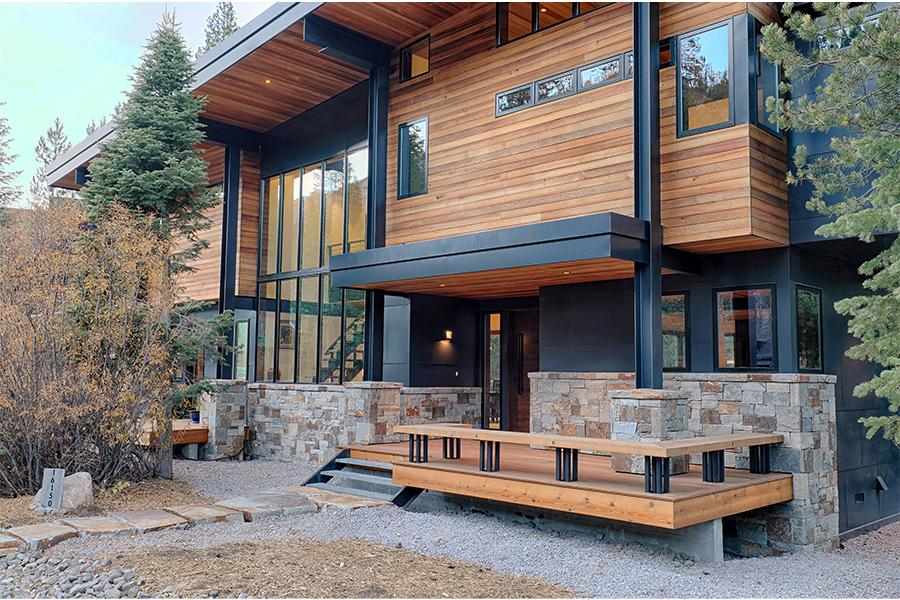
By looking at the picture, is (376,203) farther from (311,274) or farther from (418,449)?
(418,449)

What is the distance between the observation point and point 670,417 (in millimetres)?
6988

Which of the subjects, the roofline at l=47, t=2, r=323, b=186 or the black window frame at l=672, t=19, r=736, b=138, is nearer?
the black window frame at l=672, t=19, r=736, b=138

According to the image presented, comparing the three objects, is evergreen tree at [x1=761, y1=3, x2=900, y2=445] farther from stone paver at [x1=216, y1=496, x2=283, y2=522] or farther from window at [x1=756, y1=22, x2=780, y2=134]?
stone paver at [x1=216, y1=496, x2=283, y2=522]

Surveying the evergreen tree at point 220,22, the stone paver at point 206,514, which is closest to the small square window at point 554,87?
the stone paver at point 206,514

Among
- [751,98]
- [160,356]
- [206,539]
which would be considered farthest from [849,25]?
[160,356]

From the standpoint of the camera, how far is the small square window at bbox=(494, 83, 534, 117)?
29.8 feet

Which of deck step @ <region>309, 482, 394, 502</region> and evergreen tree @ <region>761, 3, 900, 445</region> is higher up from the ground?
evergreen tree @ <region>761, 3, 900, 445</region>

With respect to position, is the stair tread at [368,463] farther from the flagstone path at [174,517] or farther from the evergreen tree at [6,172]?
the evergreen tree at [6,172]

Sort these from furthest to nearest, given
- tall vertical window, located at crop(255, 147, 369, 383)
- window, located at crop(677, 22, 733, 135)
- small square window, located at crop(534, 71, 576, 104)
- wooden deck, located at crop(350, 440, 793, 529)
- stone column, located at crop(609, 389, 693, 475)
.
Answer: tall vertical window, located at crop(255, 147, 369, 383)
small square window, located at crop(534, 71, 576, 104)
window, located at crop(677, 22, 733, 135)
stone column, located at crop(609, 389, 693, 475)
wooden deck, located at crop(350, 440, 793, 529)

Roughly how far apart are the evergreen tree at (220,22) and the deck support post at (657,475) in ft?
99.7

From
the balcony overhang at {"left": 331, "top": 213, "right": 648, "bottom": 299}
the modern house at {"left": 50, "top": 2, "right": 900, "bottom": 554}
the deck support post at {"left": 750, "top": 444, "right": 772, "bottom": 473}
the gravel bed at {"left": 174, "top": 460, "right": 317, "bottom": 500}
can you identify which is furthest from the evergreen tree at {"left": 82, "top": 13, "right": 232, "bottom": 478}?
the deck support post at {"left": 750, "top": 444, "right": 772, "bottom": 473}

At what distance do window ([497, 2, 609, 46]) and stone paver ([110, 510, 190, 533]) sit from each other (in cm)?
668

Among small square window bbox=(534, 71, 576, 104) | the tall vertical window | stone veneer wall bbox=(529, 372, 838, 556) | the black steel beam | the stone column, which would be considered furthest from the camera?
the tall vertical window

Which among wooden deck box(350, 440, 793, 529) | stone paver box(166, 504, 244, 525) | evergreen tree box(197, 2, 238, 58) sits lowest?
stone paver box(166, 504, 244, 525)
